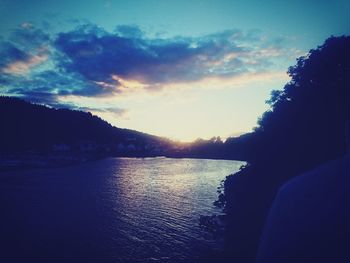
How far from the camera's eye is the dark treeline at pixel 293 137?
975 inches

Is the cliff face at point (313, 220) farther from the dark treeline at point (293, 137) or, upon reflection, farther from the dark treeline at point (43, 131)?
the dark treeline at point (43, 131)

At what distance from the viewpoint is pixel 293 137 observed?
84.8 feet

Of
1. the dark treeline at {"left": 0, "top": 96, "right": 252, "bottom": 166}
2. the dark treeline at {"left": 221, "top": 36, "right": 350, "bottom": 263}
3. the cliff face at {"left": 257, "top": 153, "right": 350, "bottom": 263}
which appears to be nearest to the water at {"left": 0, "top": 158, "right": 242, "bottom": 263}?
the dark treeline at {"left": 221, "top": 36, "right": 350, "bottom": 263}

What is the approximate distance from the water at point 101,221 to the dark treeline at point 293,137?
40.8ft

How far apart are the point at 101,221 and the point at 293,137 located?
38.1m

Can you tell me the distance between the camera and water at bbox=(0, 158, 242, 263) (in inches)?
1476

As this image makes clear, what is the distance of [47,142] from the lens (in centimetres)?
15212

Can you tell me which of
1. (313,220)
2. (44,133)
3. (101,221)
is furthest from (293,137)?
(44,133)

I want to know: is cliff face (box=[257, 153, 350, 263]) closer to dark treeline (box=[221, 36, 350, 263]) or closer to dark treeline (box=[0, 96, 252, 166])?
dark treeline (box=[221, 36, 350, 263])

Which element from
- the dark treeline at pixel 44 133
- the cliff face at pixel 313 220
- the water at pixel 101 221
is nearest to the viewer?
the cliff face at pixel 313 220

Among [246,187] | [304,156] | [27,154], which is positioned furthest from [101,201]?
[27,154]

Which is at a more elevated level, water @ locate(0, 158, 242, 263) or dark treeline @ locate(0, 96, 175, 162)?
dark treeline @ locate(0, 96, 175, 162)

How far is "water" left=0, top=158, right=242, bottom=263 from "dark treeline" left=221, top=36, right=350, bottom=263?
12.4 meters

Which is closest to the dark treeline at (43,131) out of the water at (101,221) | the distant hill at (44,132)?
the distant hill at (44,132)
